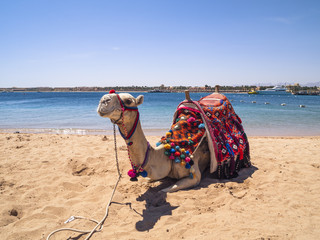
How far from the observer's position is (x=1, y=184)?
167 inches

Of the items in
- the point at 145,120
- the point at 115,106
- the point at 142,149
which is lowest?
the point at 145,120

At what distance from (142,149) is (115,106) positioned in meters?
0.89

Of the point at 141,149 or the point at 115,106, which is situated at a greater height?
the point at 115,106

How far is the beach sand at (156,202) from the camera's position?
285 cm

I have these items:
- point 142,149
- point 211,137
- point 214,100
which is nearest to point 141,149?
point 142,149

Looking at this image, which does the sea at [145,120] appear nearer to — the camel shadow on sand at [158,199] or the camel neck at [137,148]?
the camel shadow on sand at [158,199]

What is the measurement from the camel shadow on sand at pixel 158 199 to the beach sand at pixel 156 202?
1cm

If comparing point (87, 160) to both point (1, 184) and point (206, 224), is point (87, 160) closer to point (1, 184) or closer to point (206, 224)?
point (1, 184)

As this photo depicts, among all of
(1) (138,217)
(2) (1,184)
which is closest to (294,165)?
(1) (138,217)

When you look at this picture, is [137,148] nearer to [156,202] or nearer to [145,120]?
[156,202]

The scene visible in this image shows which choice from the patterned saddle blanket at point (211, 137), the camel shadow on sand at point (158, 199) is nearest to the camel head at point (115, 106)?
the patterned saddle blanket at point (211, 137)

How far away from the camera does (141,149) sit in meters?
3.37

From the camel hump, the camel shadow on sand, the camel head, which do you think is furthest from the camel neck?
the camel hump

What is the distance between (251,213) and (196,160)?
1322 mm
